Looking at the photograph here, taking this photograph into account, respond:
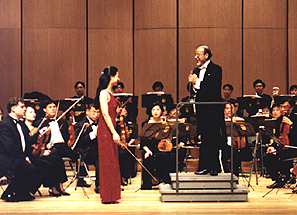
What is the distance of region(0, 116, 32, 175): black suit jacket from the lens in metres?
4.70

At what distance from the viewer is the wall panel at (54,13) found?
324 inches

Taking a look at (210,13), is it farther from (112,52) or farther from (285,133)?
(285,133)

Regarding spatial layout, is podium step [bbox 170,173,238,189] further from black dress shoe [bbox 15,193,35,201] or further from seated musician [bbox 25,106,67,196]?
black dress shoe [bbox 15,193,35,201]

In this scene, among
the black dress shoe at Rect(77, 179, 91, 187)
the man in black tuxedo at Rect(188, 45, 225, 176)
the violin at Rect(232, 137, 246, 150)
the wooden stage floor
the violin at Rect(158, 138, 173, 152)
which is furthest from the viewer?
the violin at Rect(232, 137, 246, 150)

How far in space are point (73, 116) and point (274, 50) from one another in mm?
4105

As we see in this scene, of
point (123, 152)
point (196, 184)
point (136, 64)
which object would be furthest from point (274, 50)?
point (196, 184)

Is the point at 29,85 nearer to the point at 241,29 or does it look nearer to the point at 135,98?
the point at 135,98

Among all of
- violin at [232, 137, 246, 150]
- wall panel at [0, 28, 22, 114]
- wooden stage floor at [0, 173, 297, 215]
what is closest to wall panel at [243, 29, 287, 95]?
violin at [232, 137, 246, 150]

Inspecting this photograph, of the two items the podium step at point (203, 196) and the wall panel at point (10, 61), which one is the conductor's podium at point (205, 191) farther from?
the wall panel at point (10, 61)

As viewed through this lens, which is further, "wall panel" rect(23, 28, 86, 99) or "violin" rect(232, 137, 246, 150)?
"wall panel" rect(23, 28, 86, 99)

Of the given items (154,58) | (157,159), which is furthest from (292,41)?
(157,159)

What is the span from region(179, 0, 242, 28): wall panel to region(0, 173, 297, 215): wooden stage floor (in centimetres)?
404

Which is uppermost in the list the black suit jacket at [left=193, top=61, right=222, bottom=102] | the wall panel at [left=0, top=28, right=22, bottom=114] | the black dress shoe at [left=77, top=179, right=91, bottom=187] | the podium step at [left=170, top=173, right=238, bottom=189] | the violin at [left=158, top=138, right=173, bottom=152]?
the wall panel at [left=0, top=28, right=22, bottom=114]

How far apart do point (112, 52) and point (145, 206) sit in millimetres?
4457
